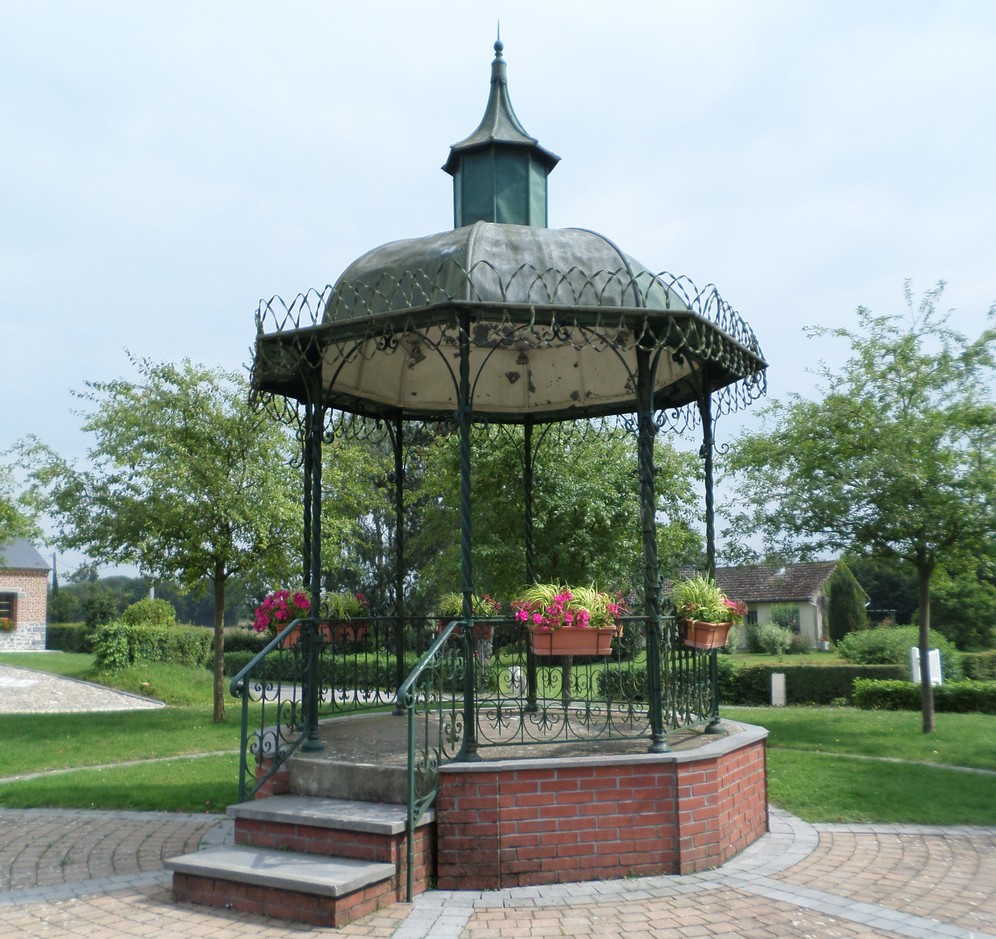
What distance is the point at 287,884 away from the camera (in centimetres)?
514

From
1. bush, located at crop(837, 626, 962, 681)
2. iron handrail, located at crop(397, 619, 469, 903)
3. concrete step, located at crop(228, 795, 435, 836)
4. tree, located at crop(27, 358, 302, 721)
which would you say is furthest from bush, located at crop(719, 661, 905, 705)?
concrete step, located at crop(228, 795, 435, 836)

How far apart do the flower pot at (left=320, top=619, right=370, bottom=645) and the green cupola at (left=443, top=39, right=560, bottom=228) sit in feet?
12.9

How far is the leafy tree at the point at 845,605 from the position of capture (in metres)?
40.0

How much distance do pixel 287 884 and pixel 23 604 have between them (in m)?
42.0

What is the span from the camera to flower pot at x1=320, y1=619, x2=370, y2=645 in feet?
27.1

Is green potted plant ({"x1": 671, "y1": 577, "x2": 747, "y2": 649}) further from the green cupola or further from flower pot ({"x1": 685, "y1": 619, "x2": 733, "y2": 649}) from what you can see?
the green cupola

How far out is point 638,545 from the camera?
18156 mm

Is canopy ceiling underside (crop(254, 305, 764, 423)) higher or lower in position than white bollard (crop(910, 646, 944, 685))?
higher

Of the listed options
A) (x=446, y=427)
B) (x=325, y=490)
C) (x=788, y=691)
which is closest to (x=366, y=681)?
(x=446, y=427)

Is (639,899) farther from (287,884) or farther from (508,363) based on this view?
(508,363)

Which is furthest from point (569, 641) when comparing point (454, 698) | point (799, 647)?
point (799, 647)

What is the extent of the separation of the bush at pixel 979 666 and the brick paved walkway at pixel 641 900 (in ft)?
64.2

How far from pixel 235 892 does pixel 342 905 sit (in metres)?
0.80

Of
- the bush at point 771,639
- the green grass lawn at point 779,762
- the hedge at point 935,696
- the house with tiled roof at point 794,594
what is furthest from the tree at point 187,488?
the house with tiled roof at point 794,594
